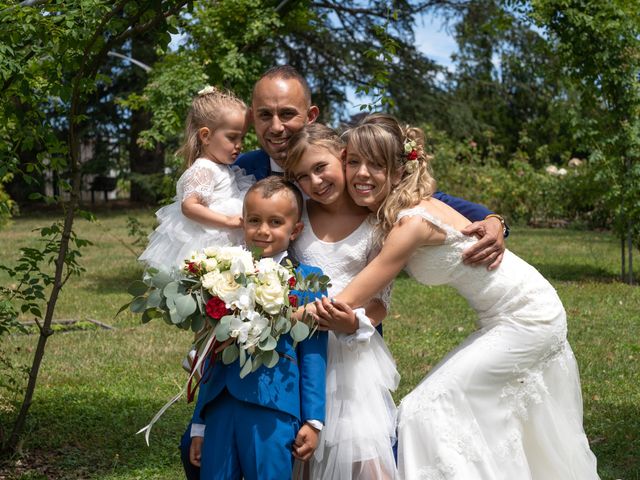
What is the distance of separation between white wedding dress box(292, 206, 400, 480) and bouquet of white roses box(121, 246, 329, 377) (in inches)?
10.6

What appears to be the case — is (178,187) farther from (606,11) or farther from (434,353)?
(606,11)

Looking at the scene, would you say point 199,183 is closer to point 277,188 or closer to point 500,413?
point 277,188

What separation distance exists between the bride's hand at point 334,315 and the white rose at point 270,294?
177 mm

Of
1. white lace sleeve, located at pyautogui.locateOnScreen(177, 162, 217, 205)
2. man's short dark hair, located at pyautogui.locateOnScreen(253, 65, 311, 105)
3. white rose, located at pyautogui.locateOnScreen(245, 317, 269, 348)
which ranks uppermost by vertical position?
man's short dark hair, located at pyautogui.locateOnScreen(253, 65, 311, 105)

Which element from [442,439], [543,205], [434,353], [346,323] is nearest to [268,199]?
[346,323]

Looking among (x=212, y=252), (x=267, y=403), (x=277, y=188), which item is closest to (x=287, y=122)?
(x=277, y=188)

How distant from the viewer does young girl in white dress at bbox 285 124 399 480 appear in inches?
121

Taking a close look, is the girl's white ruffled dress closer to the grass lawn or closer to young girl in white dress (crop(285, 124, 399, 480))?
young girl in white dress (crop(285, 124, 399, 480))

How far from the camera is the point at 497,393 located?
339 centimetres

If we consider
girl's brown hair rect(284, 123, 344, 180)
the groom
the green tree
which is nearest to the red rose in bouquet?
girl's brown hair rect(284, 123, 344, 180)

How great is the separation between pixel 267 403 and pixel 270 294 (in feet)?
1.33

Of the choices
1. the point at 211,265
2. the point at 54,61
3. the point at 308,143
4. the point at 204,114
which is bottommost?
the point at 211,265

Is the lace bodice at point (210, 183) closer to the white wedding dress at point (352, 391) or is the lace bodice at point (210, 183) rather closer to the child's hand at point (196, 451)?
the white wedding dress at point (352, 391)

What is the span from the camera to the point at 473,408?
3334mm
